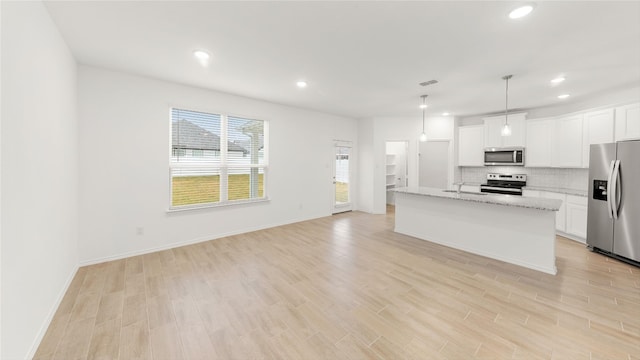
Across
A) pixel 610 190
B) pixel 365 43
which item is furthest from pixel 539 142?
pixel 365 43

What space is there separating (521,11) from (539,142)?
4.54 meters

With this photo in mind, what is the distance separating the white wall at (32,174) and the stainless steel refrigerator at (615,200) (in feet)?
22.4

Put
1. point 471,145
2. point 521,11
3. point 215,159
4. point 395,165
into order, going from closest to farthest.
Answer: point 521,11 → point 215,159 → point 471,145 → point 395,165

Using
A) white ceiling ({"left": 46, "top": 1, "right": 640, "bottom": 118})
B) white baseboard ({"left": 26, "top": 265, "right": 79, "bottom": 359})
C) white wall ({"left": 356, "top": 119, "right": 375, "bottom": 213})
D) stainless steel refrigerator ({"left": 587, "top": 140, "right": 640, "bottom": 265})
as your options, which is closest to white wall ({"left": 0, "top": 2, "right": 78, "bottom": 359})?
white baseboard ({"left": 26, "top": 265, "right": 79, "bottom": 359})

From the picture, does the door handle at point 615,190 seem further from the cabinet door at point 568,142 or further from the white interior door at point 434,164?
the white interior door at point 434,164

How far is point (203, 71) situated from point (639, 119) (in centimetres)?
683

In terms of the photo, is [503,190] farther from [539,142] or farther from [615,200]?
[615,200]

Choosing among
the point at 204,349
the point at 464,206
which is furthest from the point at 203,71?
the point at 464,206

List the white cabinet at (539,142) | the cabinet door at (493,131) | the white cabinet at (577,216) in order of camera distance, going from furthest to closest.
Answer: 1. the cabinet door at (493,131)
2. the white cabinet at (539,142)
3. the white cabinet at (577,216)

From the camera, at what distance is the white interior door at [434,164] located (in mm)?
6793

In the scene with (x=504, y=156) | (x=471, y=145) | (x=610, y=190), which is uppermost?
(x=471, y=145)

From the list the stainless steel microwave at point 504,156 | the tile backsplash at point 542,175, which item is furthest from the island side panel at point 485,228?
the tile backsplash at point 542,175

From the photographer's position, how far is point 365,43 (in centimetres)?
269

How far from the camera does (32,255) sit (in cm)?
187
